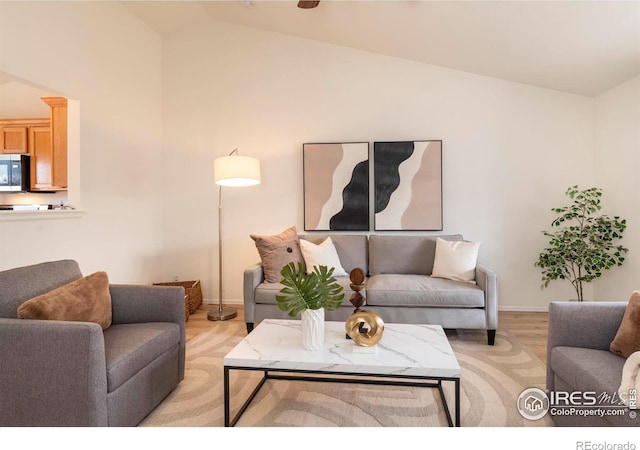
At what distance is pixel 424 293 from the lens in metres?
2.98

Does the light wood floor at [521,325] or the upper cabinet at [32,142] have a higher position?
the upper cabinet at [32,142]

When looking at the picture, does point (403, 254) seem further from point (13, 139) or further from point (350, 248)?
point (13, 139)

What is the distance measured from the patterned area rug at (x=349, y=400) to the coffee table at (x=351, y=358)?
0.33 ft

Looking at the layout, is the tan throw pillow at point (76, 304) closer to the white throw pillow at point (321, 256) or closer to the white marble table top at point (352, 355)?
the white marble table top at point (352, 355)

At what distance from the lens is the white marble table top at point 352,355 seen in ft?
5.38

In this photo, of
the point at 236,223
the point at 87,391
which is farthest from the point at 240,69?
the point at 87,391

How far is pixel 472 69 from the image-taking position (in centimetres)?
371

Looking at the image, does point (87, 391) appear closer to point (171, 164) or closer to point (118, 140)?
point (118, 140)

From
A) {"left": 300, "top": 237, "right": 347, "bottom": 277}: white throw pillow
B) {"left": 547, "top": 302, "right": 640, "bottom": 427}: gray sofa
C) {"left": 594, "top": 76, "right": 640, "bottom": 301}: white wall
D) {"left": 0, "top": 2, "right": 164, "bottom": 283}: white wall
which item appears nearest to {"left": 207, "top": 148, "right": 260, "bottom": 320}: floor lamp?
{"left": 300, "top": 237, "right": 347, "bottom": 277}: white throw pillow

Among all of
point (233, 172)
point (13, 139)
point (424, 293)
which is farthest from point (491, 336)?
point (13, 139)

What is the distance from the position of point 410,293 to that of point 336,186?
1.48 metres

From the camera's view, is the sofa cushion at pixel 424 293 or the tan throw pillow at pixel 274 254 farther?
the tan throw pillow at pixel 274 254

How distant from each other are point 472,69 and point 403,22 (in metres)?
0.98

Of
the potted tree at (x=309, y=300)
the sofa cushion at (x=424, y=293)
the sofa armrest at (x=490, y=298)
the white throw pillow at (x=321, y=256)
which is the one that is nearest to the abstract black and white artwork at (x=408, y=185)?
the white throw pillow at (x=321, y=256)
